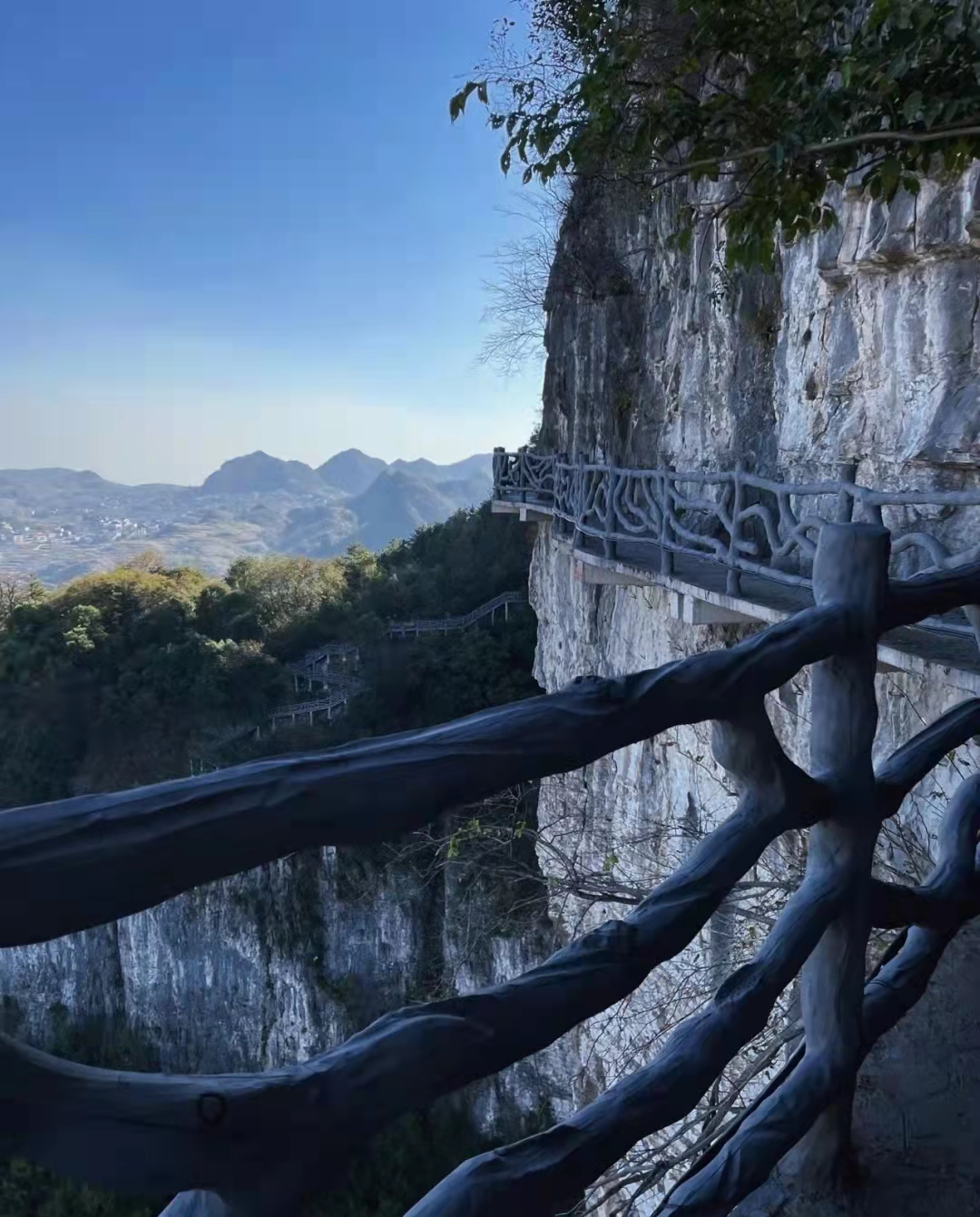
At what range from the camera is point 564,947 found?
108cm

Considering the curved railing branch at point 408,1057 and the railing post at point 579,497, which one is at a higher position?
the railing post at point 579,497

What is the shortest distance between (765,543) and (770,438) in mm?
1138

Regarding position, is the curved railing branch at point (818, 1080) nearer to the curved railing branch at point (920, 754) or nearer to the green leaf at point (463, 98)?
the curved railing branch at point (920, 754)

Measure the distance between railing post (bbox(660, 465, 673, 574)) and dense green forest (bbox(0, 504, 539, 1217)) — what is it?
16.4m

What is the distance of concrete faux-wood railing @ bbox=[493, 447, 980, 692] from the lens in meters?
3.78

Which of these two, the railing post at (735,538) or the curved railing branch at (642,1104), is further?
the railing post at (735,538)

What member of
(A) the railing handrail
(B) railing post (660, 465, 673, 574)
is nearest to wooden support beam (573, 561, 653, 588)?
(A) the railing handrail

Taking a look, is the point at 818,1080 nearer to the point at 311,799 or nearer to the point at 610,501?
the point at 311,799

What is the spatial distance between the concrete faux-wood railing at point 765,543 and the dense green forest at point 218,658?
14.8 metres

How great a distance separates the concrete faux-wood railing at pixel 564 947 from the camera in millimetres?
709

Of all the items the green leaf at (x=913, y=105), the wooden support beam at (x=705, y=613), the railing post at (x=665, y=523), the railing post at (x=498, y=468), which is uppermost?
the green leaf at (x=913, y=105)

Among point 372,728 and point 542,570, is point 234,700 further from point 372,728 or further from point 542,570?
point 542,570

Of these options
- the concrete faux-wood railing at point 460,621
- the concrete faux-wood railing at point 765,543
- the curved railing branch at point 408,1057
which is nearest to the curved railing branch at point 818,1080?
the curved railing branch at point 408,1057

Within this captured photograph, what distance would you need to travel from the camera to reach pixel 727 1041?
131cm
